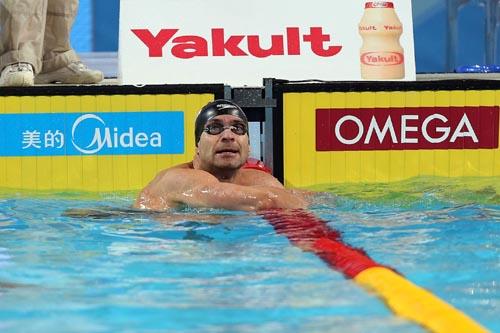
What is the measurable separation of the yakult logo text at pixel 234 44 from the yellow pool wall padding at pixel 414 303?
336 centimetres

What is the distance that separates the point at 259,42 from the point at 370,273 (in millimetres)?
3502

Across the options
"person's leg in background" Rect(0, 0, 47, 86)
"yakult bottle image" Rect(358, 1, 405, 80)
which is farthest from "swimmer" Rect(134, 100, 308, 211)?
"person's leg in background" Rect(0, 0, 47, 86)

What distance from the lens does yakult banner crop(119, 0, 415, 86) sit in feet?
21.1

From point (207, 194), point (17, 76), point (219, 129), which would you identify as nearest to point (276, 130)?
point (219, 129)

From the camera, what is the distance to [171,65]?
6438 mm

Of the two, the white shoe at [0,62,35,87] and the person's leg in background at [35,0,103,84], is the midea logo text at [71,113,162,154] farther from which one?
the person's leg in background at [35,0,103,84]

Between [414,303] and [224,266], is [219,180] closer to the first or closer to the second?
[224,266]

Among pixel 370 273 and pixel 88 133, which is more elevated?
pixel 88 133

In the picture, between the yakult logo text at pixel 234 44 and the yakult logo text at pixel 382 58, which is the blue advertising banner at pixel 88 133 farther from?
the yakult logo text at pixel 382 58

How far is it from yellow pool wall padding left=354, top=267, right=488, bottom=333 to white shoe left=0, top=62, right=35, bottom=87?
347 centimetres

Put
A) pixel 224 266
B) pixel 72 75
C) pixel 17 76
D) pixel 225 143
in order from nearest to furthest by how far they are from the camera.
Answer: pixel 224 266 < pixel 225 143 < pixel 17 76 < pixel 72 75

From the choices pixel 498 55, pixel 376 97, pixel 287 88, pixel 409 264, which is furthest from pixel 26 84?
pixel 498 55

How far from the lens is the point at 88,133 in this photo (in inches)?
235

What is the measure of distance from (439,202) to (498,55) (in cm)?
472
